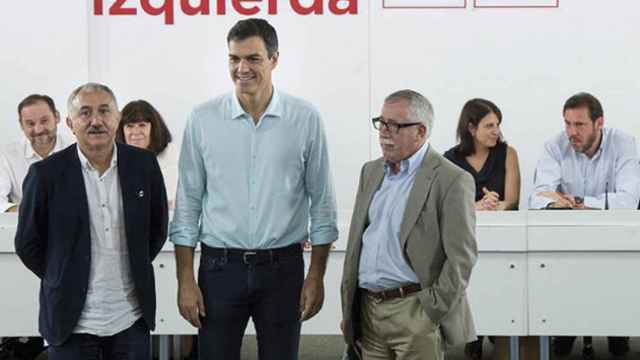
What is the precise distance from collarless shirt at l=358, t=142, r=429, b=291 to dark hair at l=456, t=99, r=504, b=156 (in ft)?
8.49

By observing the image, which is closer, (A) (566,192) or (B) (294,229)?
(B) (294,229)

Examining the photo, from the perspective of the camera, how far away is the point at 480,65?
247 inches

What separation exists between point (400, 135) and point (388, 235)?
0.28 meters

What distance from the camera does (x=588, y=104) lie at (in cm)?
568

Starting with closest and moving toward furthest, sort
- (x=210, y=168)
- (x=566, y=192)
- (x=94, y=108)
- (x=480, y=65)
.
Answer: (x=94, y=108), (x=210, y=168), (x=566, y=192), (x=480, y=65)

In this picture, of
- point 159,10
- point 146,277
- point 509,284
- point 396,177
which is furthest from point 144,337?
point 159,10

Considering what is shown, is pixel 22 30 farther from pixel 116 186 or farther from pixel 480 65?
pixel 116 186

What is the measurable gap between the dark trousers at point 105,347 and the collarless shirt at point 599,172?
299 cm

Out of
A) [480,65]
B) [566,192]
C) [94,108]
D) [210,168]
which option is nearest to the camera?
[94,108]

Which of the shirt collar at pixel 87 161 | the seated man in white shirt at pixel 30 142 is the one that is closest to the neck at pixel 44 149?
the seated man in white shirt at pixel 30 142

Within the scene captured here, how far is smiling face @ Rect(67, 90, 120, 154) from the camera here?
2.82 m

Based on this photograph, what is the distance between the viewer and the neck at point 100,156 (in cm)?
285

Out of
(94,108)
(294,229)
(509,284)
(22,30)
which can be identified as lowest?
(509,284)

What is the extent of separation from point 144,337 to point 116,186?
16.5 inches
